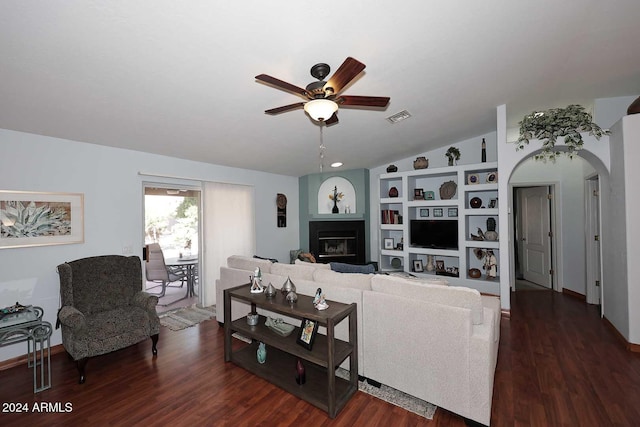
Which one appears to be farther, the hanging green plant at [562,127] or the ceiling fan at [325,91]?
the hanging green plant at [562,127]

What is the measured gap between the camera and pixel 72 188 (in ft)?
10.3

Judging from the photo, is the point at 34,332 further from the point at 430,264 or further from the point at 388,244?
the point at 430,264

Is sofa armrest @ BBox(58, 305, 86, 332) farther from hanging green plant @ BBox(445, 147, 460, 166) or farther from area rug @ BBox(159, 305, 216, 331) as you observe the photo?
hanging green plant @ BBox(445, 147, 460, 166)

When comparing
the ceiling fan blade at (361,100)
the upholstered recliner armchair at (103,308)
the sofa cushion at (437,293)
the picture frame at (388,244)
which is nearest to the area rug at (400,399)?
the sofa cushion at (437,293)

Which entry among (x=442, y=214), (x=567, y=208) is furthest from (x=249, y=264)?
(x=567, y=208)

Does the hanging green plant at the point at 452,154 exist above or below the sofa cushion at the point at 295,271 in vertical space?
above

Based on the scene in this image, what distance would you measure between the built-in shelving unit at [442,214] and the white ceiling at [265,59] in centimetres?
140

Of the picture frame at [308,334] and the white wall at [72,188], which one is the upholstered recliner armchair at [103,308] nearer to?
the white wall at [72,188]

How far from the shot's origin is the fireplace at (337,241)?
6031 mm

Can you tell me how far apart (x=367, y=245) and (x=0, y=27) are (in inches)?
224

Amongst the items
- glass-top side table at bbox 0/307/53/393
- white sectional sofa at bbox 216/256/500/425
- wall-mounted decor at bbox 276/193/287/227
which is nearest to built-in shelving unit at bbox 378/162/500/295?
wall-mounted decor at bbox 276/193/287/227

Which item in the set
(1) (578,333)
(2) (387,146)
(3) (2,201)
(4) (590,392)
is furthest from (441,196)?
(3) (2,201)

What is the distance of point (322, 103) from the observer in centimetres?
194

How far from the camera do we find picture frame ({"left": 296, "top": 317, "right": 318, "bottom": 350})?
2268 mm
